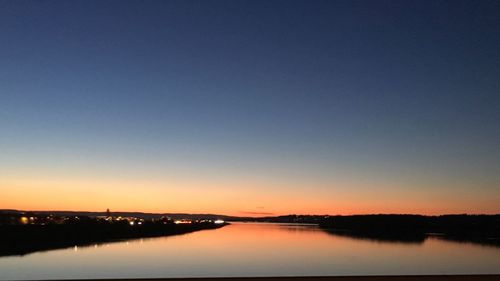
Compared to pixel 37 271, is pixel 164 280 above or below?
above

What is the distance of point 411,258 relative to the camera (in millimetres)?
45094

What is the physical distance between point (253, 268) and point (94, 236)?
1460 inches

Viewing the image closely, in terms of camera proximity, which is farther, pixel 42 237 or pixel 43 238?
pixel 42 237

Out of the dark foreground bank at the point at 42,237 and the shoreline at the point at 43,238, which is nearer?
the shoreline at the point at 43,238

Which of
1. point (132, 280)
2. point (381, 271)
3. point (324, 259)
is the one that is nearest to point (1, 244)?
point (324, 259)

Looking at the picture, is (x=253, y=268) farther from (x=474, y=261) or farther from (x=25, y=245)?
(x=25, y=245)

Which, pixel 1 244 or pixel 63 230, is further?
pixel 63 230

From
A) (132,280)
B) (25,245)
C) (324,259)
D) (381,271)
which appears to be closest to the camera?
(132,280)

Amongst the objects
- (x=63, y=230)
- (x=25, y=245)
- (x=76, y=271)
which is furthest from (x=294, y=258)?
(x=63, y=230)

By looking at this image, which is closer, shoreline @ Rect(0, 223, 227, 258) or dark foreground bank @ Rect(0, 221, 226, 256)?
shoreline @ Rect(0, 223, 227, 258)

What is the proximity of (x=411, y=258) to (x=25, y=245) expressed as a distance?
33.3m

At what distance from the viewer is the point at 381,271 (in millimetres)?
33625

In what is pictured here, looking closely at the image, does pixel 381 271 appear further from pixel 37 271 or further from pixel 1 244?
pixel 1 244

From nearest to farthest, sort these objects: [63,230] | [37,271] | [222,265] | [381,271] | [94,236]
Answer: [37,271]
[381,271]
[222,265]
[63,230]
[94,236]
